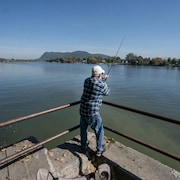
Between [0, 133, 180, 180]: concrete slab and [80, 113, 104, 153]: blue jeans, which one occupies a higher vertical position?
[80, 113, 104, 153]: blue jeans

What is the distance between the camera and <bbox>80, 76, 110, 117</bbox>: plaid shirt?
276 centimetres

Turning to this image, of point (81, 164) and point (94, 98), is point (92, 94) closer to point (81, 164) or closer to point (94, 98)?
point (94, 98)

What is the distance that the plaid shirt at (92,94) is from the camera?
2759mm

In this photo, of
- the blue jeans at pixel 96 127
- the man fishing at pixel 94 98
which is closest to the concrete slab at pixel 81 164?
the blue jeans at pixel 96 127

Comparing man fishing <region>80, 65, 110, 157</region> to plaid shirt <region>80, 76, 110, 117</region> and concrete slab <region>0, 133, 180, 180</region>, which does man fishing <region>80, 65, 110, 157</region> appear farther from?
concrete slab <region>0, 133, 180, 180</region>

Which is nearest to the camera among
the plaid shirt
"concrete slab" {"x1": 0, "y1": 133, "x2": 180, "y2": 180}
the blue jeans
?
"concrete slab" {"x1": 0, "y1": 133, "x2": 180, "y2": 180}

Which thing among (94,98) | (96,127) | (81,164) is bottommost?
(81,164)

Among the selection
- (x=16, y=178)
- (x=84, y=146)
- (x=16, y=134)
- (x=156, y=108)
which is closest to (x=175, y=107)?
(x=156, y=108)

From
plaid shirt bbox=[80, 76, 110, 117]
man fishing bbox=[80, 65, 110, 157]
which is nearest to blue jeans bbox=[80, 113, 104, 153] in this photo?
man fishing bbox=[80, 65, 110, 157]

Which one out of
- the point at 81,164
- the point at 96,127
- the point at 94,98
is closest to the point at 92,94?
the point at 94,98

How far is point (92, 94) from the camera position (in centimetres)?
279

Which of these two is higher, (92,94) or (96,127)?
(92,94)

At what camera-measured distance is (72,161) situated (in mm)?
2947

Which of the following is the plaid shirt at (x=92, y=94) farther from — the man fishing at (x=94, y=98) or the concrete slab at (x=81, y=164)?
the concrete slab at (x=81, y=164)
